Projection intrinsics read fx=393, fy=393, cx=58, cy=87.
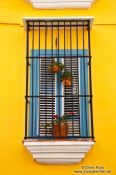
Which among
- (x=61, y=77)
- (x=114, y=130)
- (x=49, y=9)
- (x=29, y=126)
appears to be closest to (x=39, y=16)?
(x=49, y=9)

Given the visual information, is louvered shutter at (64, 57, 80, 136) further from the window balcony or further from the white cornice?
the white cornice

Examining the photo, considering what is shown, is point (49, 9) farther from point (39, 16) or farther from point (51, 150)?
point (51, 150)

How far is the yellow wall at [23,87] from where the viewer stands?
468cm

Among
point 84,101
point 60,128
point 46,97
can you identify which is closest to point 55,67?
point 46,97

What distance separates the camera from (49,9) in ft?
16.9

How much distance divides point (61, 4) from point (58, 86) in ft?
3.53

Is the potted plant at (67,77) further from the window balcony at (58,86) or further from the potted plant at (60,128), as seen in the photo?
the potted plant at (60,128)

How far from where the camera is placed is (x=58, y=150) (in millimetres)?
4535

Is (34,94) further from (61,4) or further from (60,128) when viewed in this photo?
(61,4)

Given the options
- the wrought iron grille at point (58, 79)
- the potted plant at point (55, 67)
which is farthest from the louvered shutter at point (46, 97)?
the potted plant at point (55, 67)

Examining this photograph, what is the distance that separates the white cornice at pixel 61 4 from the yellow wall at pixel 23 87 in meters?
0.06

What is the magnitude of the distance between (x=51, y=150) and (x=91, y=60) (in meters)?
1.27

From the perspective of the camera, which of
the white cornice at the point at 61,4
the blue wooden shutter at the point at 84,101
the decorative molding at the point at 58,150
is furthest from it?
the white cornice at the point at 61,4

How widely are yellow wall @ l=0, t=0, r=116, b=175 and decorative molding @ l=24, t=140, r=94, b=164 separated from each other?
13 cm
